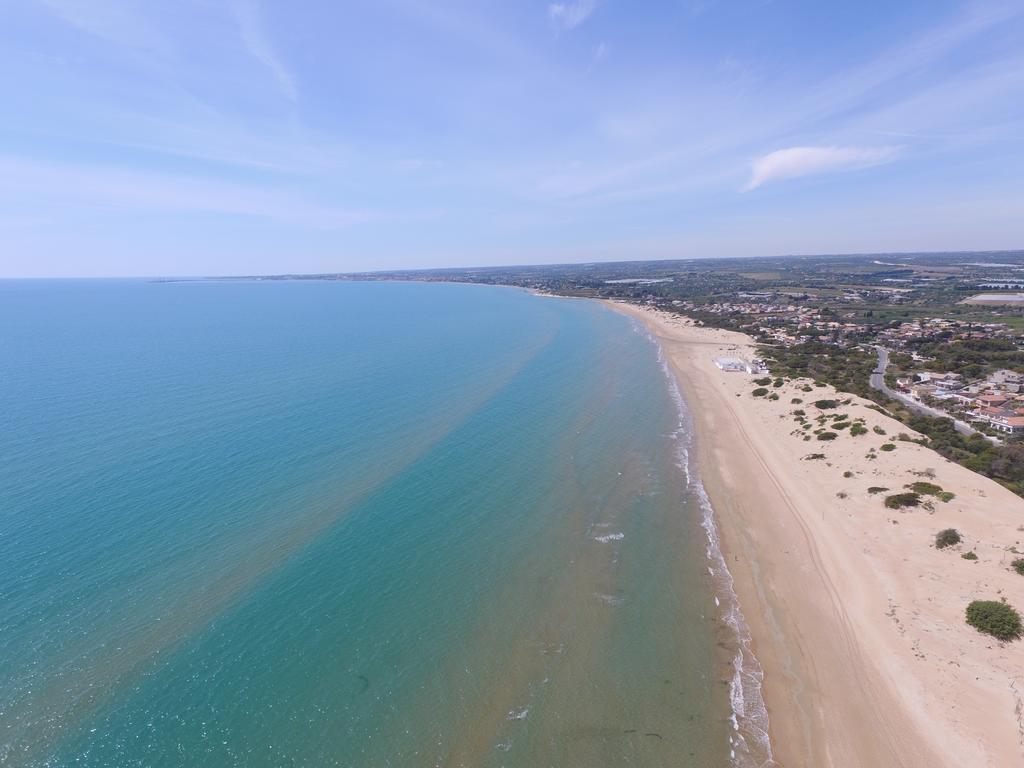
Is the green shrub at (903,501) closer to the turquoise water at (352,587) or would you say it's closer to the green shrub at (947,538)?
the green shrub at (947,538)

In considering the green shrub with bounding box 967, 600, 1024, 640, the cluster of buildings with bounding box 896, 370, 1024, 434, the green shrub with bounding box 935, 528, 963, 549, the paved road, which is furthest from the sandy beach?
the cluster of buildings with bounding box 896, 370, 1024, 434

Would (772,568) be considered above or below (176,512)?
below

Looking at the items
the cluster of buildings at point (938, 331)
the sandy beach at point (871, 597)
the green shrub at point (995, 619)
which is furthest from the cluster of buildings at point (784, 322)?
the green shrub at point (995, 619)

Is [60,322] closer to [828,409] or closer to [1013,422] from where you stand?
[828,409]

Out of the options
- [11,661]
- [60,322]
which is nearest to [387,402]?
[11,661]

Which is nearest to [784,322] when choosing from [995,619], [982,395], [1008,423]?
[982,395]

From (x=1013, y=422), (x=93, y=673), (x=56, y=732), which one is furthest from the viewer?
(x=1013, y=422)

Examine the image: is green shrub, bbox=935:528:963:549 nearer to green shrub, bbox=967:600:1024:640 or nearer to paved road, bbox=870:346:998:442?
green shrub, bbox=967:600:1024:640
